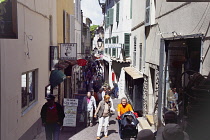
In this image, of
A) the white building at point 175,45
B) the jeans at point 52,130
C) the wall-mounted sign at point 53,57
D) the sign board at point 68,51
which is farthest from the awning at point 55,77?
the jeans at point 52,130

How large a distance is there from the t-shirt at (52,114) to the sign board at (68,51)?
6.31 m

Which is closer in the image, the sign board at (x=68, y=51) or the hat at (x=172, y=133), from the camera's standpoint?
the hat at (x=172, y=133)

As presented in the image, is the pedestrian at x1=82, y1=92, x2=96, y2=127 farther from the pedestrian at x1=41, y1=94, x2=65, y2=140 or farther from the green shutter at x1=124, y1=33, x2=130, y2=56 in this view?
the green shutter at x1=124, y1=33, x2=130, y2=56

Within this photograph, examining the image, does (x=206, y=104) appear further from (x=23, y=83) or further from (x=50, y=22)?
(x=50, y=22)

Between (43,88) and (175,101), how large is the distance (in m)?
5.04

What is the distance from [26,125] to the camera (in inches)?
344

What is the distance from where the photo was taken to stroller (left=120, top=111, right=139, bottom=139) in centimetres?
827

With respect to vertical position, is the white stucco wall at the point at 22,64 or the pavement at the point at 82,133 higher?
the white stucco wall at the point at 22,64

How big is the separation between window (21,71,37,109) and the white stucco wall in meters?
0.20

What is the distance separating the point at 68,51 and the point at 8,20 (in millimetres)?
7821

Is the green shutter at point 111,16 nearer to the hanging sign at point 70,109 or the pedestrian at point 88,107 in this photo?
the pedestrian at point 88,107

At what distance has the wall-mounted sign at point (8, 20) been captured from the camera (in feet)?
20.5

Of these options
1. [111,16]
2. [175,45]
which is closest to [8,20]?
[175,45]

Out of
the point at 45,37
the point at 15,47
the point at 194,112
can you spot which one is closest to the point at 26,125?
the point at 15,47
